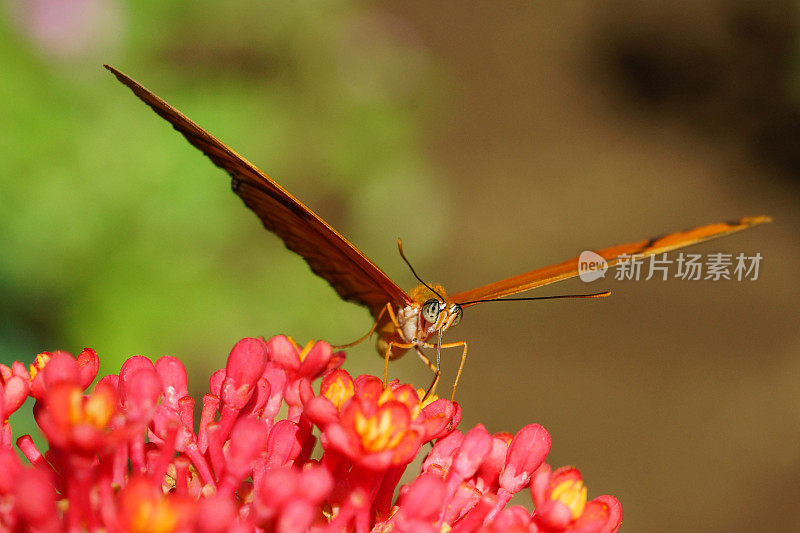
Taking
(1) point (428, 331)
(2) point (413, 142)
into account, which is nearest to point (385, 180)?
(2) point (413, 142)

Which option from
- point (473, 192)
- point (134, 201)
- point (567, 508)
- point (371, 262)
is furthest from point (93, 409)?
point (473, 192)

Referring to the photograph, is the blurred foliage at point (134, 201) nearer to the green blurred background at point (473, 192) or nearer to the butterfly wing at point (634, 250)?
the green blurred background at point (473, 192)

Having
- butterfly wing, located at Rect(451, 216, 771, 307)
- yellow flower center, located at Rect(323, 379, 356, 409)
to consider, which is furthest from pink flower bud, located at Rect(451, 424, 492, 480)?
butterfly wing, located at Rect(451, 216, 771, 307)

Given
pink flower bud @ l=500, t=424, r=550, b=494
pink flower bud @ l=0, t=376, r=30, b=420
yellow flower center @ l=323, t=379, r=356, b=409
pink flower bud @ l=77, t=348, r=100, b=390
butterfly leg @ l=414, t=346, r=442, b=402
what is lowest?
pink flower bud @ l=0, t=376, r=30, b=420

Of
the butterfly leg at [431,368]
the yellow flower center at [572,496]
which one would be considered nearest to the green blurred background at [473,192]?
the butterfly leg at [431,368]

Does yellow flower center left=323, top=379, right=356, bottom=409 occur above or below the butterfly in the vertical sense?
below

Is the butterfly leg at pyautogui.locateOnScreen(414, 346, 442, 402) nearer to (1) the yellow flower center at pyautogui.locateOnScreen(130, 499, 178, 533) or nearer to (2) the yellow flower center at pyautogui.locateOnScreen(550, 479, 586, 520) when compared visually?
(2) the yellow flower center at pyautogui.locateOnScreen(550, 479, 586, 520)

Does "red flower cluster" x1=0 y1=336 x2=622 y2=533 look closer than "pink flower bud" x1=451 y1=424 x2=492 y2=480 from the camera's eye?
Yes
